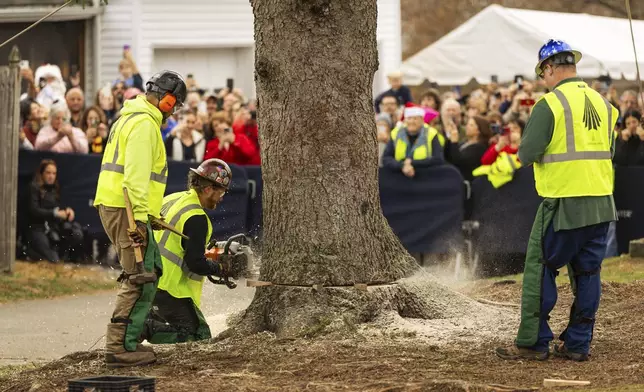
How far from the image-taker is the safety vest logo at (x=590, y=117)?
9.04 meters

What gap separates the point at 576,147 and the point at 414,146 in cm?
812

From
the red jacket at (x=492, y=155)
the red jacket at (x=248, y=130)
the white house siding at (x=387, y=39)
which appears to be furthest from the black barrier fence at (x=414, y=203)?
the white house siding at (x=387, y=39)

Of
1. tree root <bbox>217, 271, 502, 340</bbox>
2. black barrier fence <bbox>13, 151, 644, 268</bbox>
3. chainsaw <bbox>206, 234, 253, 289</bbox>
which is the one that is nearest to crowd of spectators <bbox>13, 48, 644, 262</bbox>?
black barrier fence <bbox>13, 151, 644, 268</bbox>

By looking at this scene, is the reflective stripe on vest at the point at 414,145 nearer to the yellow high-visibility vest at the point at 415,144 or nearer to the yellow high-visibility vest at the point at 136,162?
the yellow high-visibility vest at the point at 415,144

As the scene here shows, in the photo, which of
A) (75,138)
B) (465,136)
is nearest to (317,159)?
(75,138)

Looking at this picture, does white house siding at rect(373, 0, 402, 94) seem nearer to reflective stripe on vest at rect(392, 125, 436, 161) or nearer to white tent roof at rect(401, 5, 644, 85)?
white tent roof at rect(401, 5, 644, 85)

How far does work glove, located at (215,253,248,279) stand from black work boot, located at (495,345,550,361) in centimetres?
218

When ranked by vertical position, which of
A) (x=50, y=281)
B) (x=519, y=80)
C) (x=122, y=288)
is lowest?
(x=50, y=281)

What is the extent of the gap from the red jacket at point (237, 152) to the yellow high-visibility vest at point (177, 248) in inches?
273

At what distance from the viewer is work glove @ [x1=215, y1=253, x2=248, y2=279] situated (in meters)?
10.2

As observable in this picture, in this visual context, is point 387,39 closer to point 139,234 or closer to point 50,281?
point 50,281

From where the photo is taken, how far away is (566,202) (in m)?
9.04

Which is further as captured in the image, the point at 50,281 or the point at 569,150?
the point at 50,281

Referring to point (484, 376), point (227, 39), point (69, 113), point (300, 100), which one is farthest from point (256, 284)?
point (227, 39)
